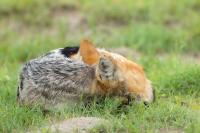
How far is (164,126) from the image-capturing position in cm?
535

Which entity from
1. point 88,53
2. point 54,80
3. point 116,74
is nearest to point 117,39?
point 88,53

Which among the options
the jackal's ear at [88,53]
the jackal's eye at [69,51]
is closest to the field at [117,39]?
the jackal's ear at [88,53]

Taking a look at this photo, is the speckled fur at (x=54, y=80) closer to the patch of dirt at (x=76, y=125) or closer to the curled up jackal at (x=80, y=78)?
the curled up jackal at (x=80, y=78)

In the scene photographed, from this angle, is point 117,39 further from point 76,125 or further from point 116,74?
point 76,125

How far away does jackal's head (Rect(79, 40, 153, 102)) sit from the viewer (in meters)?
5.32

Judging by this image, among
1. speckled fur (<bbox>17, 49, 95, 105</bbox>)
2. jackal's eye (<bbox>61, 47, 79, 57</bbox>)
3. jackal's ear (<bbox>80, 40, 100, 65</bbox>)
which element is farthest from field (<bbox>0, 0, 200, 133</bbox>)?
jackal's eye (<bbox>61, 47, 79, 57</bbox>)

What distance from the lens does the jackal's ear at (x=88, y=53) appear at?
5629 millimetres

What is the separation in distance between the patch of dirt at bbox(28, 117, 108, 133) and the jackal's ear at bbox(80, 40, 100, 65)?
575 millimetres

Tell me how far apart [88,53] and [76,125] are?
78 cm

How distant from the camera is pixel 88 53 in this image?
18.6ft

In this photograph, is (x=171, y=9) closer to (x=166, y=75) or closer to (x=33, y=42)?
(x=33, y=42)

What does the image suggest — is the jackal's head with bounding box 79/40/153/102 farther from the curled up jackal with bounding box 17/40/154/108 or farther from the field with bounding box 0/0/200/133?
the field with bounding box 0/0/200/133

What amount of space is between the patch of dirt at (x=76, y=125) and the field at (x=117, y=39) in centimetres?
22

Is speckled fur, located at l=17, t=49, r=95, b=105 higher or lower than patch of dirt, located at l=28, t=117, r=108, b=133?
higher
